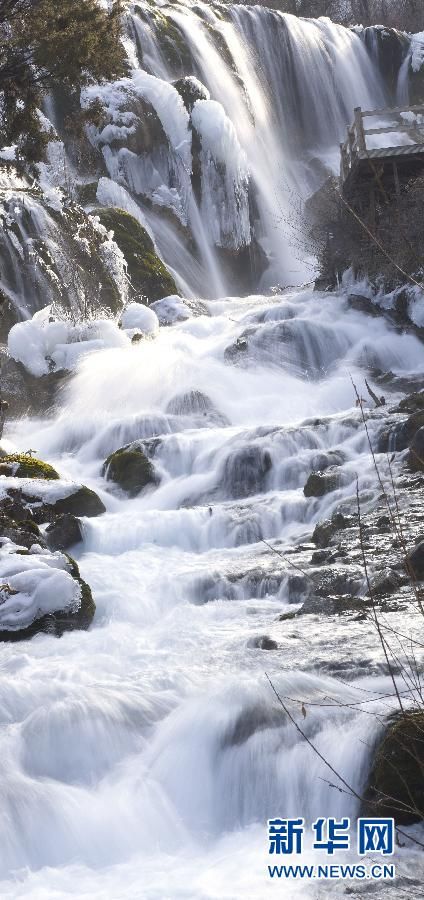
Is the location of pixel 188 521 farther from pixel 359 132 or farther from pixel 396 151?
pixel 359 132

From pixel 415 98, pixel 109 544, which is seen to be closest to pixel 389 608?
pixel 109 544

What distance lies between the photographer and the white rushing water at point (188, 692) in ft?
13.5

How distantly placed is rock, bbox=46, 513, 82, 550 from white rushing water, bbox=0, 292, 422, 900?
18 centimetres

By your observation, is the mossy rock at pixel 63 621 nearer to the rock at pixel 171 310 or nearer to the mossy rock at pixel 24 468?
the mossy rock at pixel 24 468

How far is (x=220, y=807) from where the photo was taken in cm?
441

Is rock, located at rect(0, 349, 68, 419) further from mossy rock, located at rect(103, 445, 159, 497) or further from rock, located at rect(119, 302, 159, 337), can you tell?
mossy rock, located at rect(103, 445, 159, 497)

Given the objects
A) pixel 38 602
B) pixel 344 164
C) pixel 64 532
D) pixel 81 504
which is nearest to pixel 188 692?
pixel 38 602

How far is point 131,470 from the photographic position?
37.2 ft

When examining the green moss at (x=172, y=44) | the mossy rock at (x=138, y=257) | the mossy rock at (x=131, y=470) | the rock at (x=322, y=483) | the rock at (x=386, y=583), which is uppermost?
the green moss at (x=172, y=44)

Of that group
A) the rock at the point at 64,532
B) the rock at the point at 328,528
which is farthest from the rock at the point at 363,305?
the rock at the point at 64,532

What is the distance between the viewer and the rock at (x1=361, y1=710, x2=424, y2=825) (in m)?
3.83

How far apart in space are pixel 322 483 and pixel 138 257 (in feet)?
37.7

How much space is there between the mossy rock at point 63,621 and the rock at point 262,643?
1.54 metres

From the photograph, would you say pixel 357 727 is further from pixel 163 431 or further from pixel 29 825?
pixel 163 431
